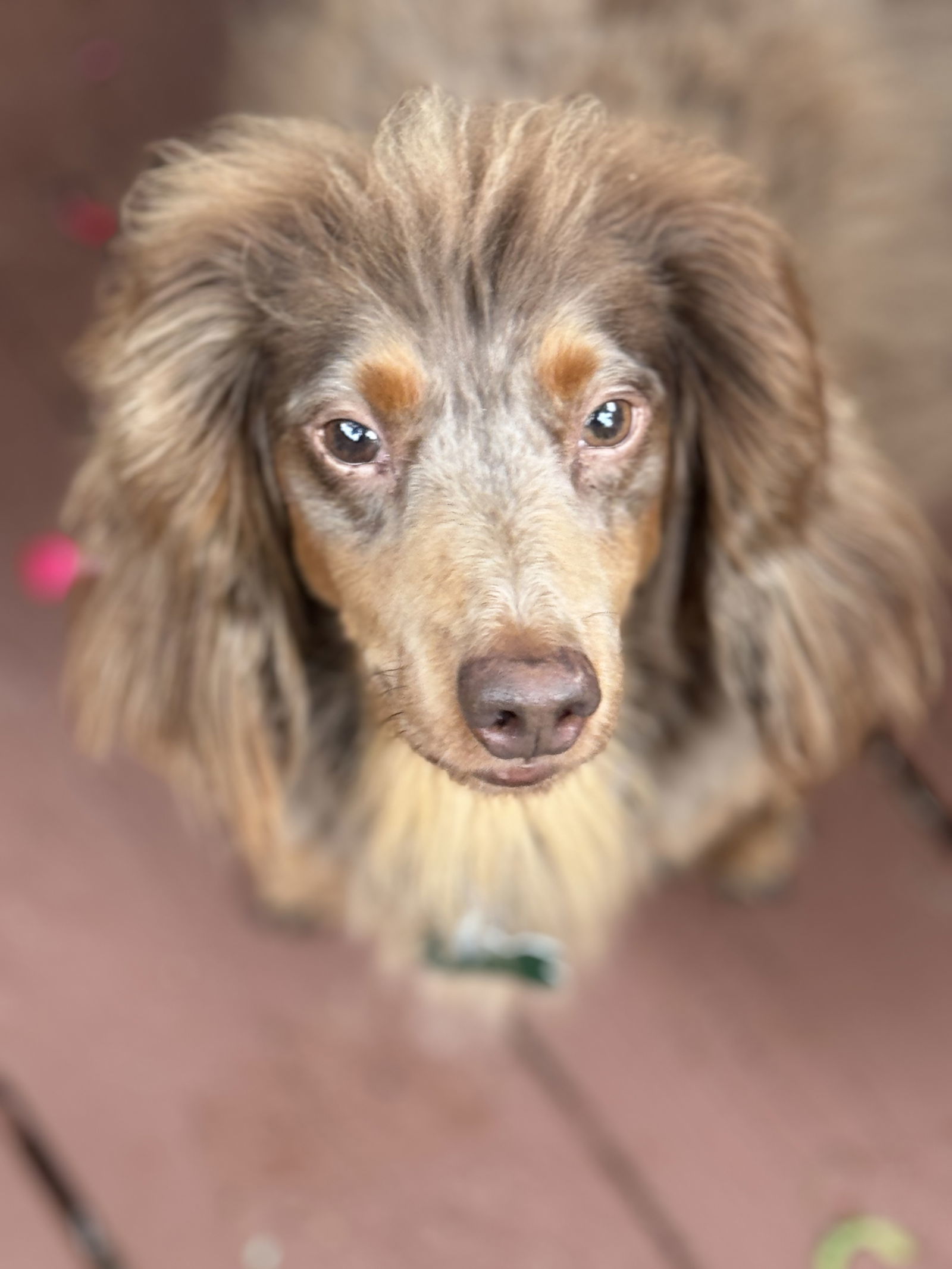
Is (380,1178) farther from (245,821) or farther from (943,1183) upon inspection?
(943,1183)

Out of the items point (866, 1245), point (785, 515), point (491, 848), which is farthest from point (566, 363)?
point (866, 1245)

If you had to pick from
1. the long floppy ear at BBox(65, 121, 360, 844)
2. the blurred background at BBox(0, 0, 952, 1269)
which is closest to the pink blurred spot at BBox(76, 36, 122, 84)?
the blurred background at BBox(0, 0, 952, 1269)

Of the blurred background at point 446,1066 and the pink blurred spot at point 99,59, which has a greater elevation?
the pink blurred spot at point 99,59

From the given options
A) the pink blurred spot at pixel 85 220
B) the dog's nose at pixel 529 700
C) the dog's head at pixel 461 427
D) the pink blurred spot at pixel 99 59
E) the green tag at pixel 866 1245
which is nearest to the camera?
the dog's nose at pixel 529 700

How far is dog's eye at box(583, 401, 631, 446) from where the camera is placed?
1456 millimetres

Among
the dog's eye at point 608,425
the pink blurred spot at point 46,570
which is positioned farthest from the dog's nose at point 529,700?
the pink blurred spot at point 46,570

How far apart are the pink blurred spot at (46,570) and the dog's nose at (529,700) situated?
1.51 meters

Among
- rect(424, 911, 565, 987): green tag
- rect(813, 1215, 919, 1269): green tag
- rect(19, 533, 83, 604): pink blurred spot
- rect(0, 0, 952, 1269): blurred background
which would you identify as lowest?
rect(813, 1215, 919, 1269): green tag

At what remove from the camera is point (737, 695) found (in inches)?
71.9

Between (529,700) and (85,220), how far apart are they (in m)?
2.02

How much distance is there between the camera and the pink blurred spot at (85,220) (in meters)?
2.83

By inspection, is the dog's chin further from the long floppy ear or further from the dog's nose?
the long floppy ear

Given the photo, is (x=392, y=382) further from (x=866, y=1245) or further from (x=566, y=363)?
(x=866, y=1245)

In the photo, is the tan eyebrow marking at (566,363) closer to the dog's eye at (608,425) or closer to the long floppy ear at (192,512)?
the dog's eye at (608,425)
